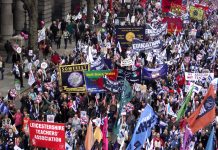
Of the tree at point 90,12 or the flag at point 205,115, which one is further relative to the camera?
the tree at point 90,12

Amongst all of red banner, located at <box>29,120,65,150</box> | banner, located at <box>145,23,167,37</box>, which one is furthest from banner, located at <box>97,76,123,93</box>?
banner, located at <box>145,23,167,37</box>

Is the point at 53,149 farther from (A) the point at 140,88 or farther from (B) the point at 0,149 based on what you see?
(A) the point at 140,88

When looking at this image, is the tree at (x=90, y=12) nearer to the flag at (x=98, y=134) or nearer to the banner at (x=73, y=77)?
the banner at (x=73, y=77)

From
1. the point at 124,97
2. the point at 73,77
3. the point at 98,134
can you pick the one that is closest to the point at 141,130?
the point at 98,134

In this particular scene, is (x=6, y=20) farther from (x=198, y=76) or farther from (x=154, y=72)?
(x=198, y=76)

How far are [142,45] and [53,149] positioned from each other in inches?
449

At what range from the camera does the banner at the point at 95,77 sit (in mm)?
21109

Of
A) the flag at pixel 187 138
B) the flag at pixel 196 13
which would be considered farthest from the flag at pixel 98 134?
the flag at pixel 196 13

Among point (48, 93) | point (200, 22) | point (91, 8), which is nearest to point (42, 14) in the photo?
point (91, 8)

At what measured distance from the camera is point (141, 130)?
1559 centimetres

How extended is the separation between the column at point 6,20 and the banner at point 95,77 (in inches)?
551

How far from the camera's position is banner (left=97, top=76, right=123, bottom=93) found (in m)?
21.0

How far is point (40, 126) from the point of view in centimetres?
1509

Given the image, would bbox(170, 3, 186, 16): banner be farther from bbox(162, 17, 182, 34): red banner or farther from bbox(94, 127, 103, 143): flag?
bbox(94, 127, 103, 143): flag
